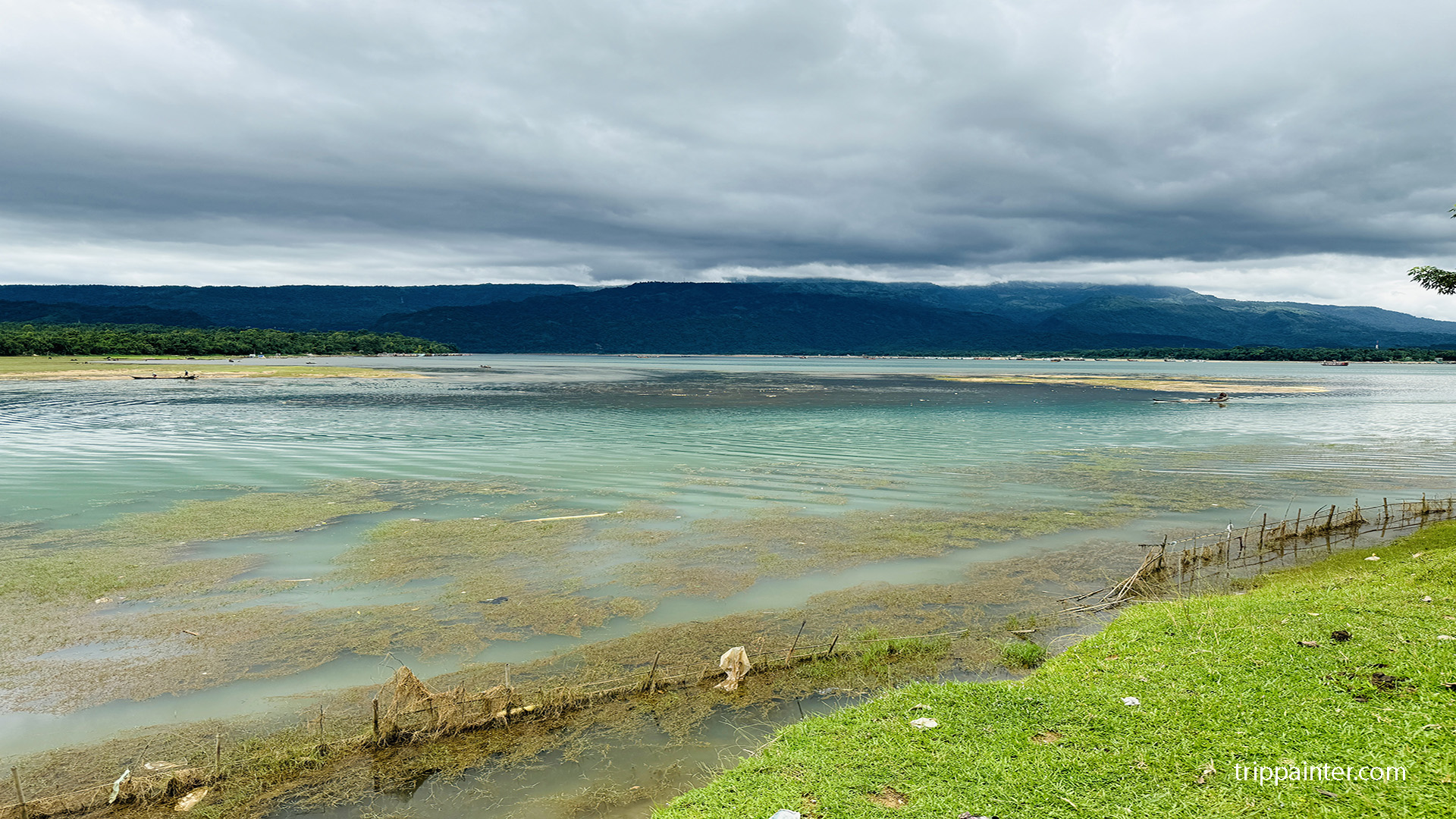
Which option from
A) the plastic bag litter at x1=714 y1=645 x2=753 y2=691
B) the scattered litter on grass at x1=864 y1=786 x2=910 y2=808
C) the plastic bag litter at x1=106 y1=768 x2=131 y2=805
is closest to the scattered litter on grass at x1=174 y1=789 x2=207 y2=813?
the plastic bag litter at x1=106 y1=768 x2=131 y2=805

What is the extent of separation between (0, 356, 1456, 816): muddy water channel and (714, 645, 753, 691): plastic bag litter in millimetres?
481

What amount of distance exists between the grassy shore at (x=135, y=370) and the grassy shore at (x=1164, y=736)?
5203 inches

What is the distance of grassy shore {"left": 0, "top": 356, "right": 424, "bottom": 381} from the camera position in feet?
355

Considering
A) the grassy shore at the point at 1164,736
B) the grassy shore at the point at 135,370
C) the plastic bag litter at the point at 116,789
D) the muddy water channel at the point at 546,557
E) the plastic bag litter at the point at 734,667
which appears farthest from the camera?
the grassy shore at the point at 135,370

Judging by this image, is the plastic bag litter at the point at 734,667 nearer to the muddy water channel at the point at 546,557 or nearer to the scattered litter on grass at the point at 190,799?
the muddy water channel at the point at 546,557

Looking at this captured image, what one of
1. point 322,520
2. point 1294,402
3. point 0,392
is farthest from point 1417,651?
point 0,392

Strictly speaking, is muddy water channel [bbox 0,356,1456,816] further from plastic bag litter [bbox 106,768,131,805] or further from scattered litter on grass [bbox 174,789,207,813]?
scattered litter on grass [bbox 174,789,207,813]

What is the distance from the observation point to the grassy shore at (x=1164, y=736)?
7754 millimetres

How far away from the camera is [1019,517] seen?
86.2 feet

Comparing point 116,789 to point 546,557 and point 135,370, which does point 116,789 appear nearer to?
point 546,557

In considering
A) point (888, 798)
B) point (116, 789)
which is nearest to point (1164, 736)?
point (888, 798)

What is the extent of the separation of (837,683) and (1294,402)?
9826 centimetres

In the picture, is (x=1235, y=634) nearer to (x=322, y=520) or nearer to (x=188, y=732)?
(x=188, y=732)

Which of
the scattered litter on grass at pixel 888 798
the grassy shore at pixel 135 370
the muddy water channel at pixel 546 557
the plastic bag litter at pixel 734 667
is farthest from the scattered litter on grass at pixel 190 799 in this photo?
the grassy shore at pixel 135 370
